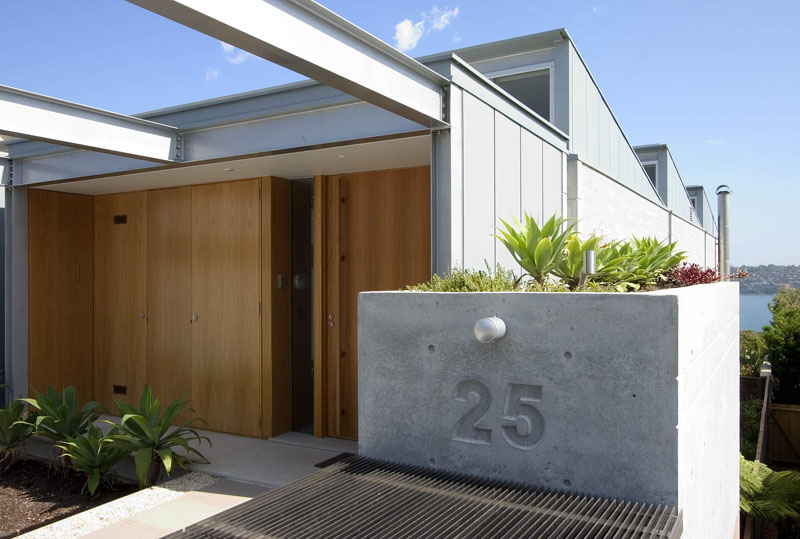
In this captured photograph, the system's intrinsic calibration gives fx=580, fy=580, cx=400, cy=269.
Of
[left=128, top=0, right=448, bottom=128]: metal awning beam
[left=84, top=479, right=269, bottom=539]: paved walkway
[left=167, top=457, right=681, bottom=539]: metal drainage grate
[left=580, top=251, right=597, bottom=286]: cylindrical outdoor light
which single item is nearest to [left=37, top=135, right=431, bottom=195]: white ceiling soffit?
[left=128, top=0, right=448, bottom=128]: metal awning beam

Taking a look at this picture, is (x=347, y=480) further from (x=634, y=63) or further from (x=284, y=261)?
(x=634, y=63)

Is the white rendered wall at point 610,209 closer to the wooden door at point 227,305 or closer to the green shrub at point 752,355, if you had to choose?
the wooden door at point 227,305

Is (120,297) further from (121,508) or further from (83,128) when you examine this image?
(121,508)

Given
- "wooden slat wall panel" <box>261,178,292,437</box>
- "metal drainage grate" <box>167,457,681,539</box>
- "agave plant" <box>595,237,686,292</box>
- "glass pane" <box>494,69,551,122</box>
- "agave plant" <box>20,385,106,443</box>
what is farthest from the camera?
"glass pane" <box>494,69,551,122</box>

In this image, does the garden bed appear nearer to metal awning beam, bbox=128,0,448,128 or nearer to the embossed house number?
the embossed house number

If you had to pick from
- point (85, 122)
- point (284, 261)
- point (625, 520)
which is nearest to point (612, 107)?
point (284, 261)

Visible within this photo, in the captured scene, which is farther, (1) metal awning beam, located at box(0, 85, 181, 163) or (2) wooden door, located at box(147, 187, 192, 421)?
(2) wooden door, located at box(147, 187, 192, 421)

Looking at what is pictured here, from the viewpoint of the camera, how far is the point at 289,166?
565 centimetres

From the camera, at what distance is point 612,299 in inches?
90.6

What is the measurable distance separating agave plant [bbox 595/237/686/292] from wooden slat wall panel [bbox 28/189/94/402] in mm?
6468

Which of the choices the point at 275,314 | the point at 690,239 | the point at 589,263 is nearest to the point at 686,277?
the point at 589,263

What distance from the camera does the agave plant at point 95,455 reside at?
4887 mm

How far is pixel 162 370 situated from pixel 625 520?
20.0ft

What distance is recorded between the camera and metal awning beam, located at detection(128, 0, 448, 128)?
232 cm
